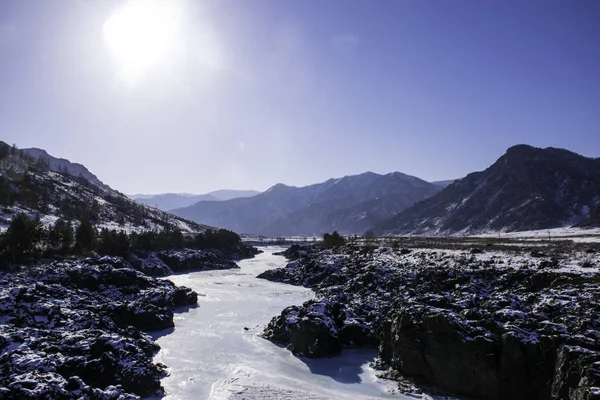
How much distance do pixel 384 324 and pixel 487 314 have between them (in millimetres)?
8244

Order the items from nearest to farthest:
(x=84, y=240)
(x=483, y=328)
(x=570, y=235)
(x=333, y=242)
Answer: (x=483, y=328) → (x=84, y=240) → (x=570, y=235) → (x=333, y=242)

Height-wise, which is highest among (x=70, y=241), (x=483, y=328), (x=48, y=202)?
(x=48, y=202)

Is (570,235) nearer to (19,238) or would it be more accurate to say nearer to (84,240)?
(84,240)

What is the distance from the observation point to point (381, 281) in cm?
4972

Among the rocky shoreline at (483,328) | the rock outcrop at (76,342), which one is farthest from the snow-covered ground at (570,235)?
the rock outcrop at (76,342)

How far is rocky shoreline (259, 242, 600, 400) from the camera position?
809 inches

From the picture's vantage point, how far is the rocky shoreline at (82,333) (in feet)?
63.4

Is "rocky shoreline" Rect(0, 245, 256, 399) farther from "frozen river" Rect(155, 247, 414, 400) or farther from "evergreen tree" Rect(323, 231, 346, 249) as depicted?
"evergreen tree" Rect(323, 231, 346, 249)

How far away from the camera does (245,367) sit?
28.1 meters

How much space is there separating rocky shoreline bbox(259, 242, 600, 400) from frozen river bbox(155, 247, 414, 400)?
6.06ft

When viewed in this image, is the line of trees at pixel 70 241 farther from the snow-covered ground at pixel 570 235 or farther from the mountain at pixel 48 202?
the snow-covered ground at pixel 570 235

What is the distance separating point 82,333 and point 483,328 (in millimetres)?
27852

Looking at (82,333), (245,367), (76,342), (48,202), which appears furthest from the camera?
(48,202)

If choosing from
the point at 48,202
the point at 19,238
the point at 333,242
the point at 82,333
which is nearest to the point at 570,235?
the point at 333,242
